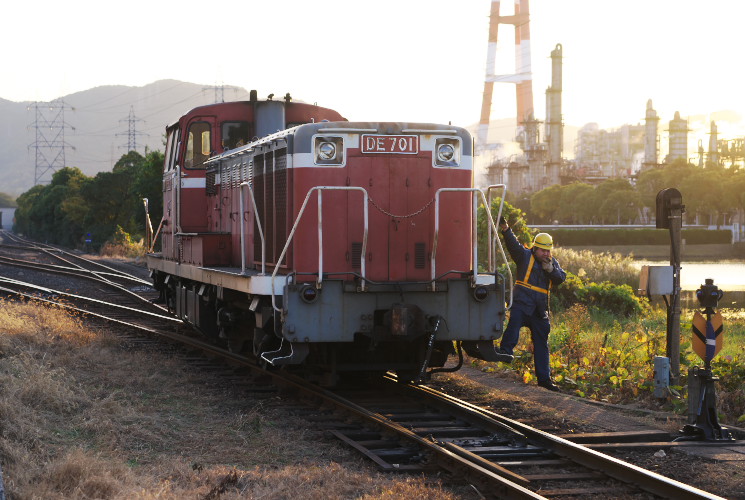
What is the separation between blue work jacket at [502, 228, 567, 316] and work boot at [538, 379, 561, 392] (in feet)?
2.51

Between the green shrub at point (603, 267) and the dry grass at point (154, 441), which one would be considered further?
the green shrub at point (603, 267)

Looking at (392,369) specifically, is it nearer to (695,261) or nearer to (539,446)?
(539,446)

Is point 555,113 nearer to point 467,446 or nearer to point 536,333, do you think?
point 536,333

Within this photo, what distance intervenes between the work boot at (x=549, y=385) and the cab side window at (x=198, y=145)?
582cm

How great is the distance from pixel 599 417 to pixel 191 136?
7.11 metres

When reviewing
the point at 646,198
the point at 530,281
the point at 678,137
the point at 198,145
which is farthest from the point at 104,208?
the point at 678,137

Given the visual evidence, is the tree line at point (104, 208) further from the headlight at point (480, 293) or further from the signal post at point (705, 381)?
the signal post at point (705, 381)

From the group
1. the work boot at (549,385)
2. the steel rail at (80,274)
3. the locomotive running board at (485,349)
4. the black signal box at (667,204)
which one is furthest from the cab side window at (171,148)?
the black signal box at (667,204)

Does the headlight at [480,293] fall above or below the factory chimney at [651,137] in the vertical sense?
below

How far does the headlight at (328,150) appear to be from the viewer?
912 centimetres

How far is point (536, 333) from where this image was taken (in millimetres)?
10102

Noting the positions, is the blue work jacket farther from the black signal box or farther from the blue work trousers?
the black signal box

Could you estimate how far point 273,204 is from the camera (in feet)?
32.8

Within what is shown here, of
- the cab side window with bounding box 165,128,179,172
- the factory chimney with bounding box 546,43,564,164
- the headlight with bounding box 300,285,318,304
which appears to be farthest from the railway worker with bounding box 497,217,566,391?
the factory chimney with bounding box 546,43,564,164
